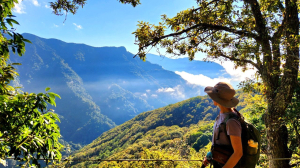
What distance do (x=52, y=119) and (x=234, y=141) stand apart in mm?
1841

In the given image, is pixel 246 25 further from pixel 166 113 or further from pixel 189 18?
pixel 166 113

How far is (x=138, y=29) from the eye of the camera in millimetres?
3771

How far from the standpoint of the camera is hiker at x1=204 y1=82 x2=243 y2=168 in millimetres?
1687

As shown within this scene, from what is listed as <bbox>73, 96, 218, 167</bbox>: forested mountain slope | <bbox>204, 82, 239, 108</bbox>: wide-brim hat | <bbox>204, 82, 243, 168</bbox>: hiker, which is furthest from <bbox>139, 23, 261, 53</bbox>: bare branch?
<bbox>73, 96, 218, 167</bbox>: forested mountain slope

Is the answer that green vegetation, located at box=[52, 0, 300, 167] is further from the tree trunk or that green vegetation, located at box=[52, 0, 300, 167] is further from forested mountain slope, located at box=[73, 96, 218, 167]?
forested mountain slope, located at box=[73, 96, 218, 167]

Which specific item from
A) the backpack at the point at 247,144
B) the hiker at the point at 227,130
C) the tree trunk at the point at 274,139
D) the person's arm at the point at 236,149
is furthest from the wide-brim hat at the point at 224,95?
the tree trunk at the point at 274,139

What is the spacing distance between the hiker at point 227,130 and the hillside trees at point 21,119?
5.59 ft

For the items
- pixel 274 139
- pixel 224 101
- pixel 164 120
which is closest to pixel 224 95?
pixel 224 101

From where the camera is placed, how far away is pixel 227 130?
1.73m

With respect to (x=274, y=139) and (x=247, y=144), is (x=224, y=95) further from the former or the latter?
(x=274, y=139)

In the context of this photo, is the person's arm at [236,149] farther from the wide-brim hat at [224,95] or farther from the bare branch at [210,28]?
the bare branch at [210,28]

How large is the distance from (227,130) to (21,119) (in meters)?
2.01

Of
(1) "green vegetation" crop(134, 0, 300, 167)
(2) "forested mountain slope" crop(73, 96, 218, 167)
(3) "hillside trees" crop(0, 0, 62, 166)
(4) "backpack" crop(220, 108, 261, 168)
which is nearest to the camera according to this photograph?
(3) "hillside trees" crop(0, 0, 62, 166)

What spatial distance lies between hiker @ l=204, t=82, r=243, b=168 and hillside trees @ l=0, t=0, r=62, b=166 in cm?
170
